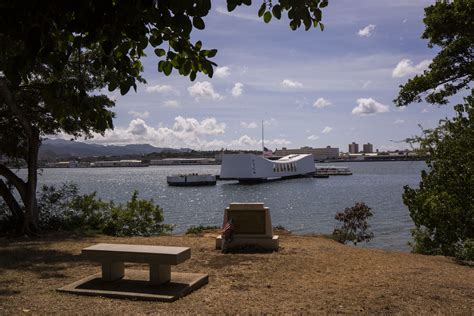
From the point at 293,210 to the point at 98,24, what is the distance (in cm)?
3750

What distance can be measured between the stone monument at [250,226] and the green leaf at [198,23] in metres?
7.96

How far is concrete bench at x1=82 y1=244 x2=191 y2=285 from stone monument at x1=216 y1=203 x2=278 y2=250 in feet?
12.2

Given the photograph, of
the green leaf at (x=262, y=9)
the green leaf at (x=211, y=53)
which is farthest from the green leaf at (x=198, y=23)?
the green leaf at (x=262, y=9)

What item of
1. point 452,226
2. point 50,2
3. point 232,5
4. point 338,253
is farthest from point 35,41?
point 452,226

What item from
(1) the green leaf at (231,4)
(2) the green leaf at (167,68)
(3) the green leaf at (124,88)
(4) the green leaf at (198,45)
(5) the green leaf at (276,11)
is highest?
(5) the green leaf at (276,11)

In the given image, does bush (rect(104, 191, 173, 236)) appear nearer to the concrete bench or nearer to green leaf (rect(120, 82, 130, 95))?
the concrete bench

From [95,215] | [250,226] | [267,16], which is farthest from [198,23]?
[95,215]

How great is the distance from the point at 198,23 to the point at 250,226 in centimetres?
825

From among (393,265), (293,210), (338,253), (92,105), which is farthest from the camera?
(293,210)

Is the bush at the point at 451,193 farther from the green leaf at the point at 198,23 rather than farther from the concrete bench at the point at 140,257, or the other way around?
the green leaf at the point at 198,23

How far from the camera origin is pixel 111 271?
700cm

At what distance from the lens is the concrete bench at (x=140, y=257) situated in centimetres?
647

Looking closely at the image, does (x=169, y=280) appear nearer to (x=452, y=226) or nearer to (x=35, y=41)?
(x=35, y=41)

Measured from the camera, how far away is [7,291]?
6.60 meters
